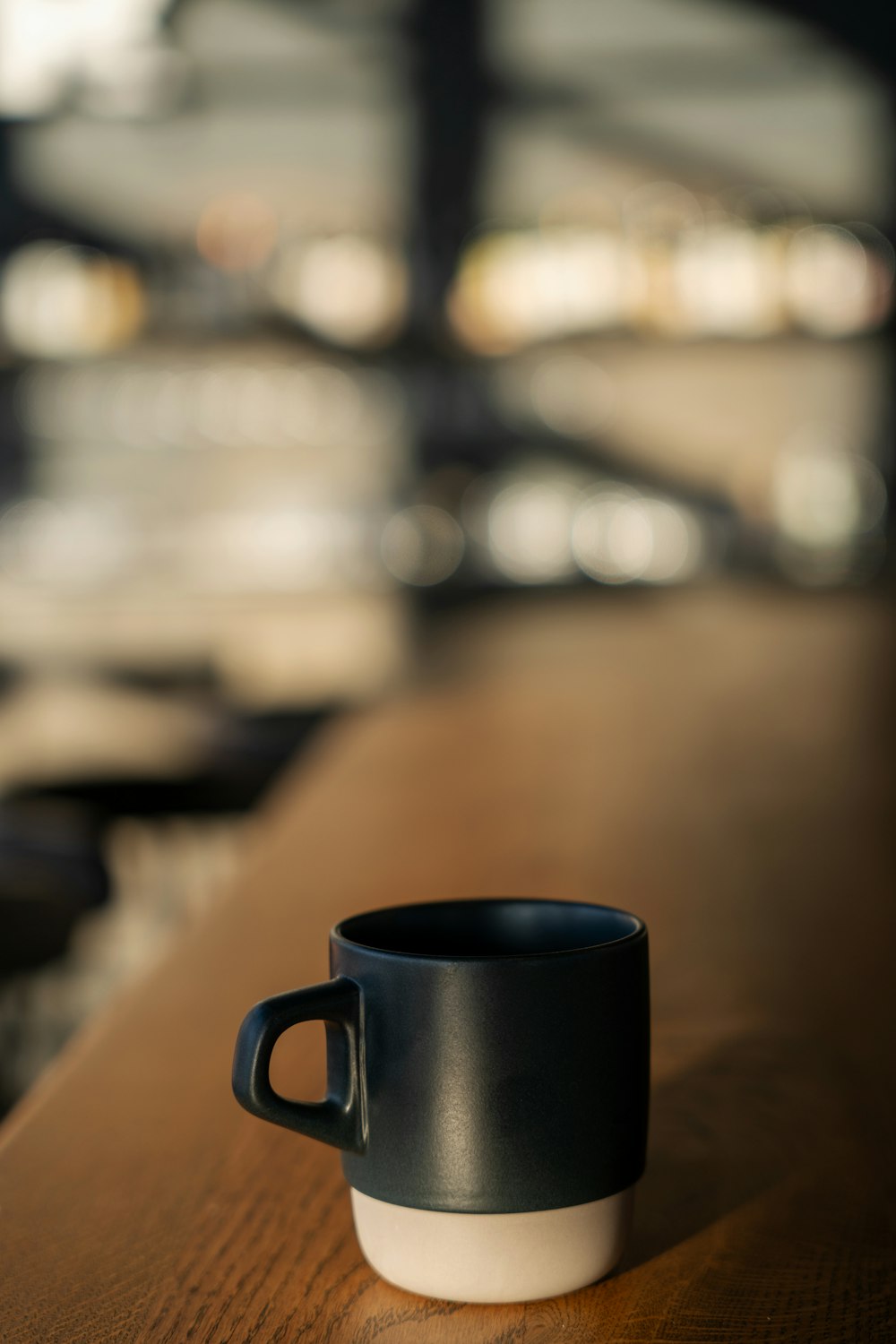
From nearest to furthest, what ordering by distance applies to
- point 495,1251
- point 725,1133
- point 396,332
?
point 495,1251 → point 725,1133 → point 396,332

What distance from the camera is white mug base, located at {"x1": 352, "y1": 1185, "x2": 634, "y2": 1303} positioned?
42cm

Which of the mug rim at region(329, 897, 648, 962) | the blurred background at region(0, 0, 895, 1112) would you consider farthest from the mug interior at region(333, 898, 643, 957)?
the blurred background at region(0, 0, 895, 1112)

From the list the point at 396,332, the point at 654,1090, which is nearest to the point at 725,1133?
the point at 654,1090

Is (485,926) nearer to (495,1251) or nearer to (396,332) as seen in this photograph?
(495,1251)

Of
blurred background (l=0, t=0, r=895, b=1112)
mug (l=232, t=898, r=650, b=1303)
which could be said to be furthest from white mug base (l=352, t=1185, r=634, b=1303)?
blurred background (l=0, t=0, r=895, b=1112)

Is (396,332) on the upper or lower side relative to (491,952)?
upper

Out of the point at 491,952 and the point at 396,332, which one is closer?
the point at 491,952

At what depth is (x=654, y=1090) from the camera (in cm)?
60

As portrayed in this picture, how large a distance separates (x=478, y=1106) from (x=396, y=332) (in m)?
3.63

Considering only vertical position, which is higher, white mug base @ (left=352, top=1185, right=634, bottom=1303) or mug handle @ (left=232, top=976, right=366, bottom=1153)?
mug handle @ (left=232, top=976, right=366, bottom=1153)

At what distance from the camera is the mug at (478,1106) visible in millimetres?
423

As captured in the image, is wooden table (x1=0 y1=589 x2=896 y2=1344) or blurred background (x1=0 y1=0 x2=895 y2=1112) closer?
wooden table (x1=0 y1=589 x2=896 y2=1344)

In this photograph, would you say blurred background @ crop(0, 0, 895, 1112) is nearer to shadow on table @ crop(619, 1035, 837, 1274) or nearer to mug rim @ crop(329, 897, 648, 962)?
shadow on table @ crop(619, 1035, 837, 1274)

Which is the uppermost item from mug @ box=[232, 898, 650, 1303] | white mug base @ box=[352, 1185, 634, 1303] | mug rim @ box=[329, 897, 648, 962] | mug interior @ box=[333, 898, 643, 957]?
mug rim @ box=[329, 897, 648, 962]
